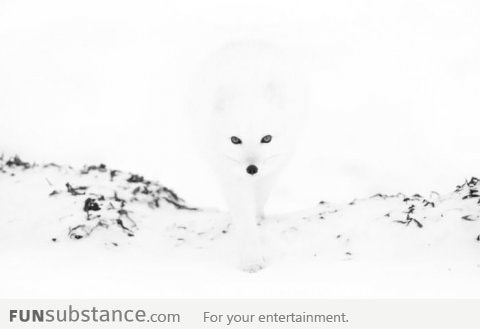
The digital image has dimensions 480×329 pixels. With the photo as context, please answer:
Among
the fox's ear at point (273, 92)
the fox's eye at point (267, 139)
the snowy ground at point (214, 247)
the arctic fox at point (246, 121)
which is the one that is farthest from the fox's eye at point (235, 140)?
the snowy ground at point (214, 247)

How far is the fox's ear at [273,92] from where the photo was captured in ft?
14.9

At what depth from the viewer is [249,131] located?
4309 mm

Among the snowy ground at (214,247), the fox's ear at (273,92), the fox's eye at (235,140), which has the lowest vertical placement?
the snowy ground at (214,247)

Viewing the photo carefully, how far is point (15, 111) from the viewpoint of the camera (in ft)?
31.0

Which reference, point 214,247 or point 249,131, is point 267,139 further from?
point 214,247

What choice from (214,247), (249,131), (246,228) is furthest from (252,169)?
(214,247)

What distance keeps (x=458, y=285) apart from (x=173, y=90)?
7.03 m

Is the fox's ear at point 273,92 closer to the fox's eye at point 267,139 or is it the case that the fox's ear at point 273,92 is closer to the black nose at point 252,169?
the fox's eye at point 267,139

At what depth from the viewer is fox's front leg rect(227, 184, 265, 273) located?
4.63 m

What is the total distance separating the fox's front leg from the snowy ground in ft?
0.38

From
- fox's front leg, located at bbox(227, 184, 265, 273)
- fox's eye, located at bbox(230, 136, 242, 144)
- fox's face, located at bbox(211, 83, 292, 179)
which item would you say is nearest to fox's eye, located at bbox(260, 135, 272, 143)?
fox's face, located at bbox(211, 83, 292, 179)

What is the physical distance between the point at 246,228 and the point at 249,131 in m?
0.85

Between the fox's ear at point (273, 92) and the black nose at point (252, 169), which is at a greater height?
the fox's ear at point (273, 92)

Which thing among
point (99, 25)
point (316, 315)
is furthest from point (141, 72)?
point (316, 315)
